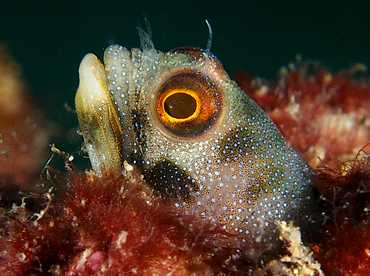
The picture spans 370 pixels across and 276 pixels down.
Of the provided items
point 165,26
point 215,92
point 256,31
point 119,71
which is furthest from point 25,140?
point 256,31

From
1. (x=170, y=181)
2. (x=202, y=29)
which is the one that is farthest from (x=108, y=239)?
(x=202, y=29)

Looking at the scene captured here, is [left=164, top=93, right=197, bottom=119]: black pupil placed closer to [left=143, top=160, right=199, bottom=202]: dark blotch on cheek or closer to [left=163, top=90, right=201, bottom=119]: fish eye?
[left=163, top=90, right=201, bottom=119]: fish eye

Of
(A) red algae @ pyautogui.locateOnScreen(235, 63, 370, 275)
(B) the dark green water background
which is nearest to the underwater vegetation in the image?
(A) red algae @ pyautogui.locateOnScreen(235, 63, 370, 275)

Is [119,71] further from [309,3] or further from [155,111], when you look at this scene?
[309,3]

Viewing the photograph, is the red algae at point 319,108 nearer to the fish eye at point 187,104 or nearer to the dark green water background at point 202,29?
the fish eye at point 187,104

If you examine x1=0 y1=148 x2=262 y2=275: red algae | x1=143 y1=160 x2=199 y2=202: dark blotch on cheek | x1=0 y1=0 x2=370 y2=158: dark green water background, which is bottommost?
x1=0 y1=148 x2=262 y2=275: red algae

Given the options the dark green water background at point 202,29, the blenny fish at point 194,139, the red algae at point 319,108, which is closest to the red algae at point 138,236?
the blenny fish at point 194,139
